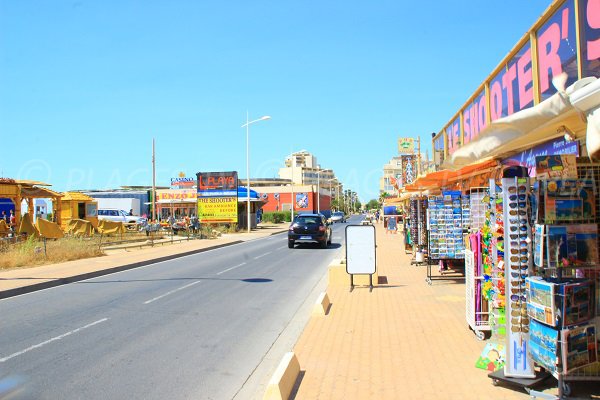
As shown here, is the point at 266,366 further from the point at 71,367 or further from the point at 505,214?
the point at 505,214

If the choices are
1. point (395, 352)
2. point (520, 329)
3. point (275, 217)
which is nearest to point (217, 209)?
point (275, 217)

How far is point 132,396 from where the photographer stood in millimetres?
5086

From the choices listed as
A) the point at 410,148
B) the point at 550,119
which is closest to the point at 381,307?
the point at 550,119

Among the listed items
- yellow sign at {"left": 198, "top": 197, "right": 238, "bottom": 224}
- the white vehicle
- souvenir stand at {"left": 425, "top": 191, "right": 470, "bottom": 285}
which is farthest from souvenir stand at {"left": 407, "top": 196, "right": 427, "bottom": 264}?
the white vehicle

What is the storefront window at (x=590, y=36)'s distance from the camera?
6.51 m

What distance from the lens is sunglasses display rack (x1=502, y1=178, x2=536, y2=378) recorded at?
15.2 ft

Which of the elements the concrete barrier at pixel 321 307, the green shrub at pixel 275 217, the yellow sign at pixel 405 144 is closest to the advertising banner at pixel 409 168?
the yellow sign at pixel 405 144

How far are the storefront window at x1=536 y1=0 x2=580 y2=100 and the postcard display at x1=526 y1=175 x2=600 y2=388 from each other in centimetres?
344

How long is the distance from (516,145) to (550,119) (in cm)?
139

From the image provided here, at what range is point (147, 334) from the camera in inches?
305

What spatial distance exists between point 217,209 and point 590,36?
4042cm

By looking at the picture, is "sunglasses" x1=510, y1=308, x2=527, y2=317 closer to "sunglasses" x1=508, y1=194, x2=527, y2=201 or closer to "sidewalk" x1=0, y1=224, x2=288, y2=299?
"sunglasses" x1=508, y1=194, x2=527, y2=201

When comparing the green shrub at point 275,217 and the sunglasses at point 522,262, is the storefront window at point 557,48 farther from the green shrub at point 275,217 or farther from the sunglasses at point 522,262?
the green shrub at point 275,217

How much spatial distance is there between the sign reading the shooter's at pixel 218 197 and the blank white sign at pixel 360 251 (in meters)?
34.3
